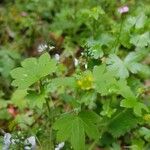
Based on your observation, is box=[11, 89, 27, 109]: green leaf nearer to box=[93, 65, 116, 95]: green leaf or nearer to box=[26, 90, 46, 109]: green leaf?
box=[26, 90, 46, 109]: green leaf

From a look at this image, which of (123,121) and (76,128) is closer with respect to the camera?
(76,128)

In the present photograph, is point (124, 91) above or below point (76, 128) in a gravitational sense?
above

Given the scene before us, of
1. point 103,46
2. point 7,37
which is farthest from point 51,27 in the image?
point 103,46

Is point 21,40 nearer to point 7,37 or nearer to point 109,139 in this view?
point 7,37

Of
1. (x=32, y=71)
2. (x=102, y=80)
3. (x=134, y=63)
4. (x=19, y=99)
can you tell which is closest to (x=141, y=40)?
(x=134, y=63)

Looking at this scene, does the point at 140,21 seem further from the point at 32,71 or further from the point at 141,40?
the point at 32,71

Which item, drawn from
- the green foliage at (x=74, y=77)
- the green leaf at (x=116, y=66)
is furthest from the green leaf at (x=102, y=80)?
the green leaf at (x=116, y=66)

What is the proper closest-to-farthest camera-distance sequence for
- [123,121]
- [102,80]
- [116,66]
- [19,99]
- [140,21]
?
1. [102,80]
2. [123,121]
3. [116,66]
4. [140,21]
5. [19,99]
